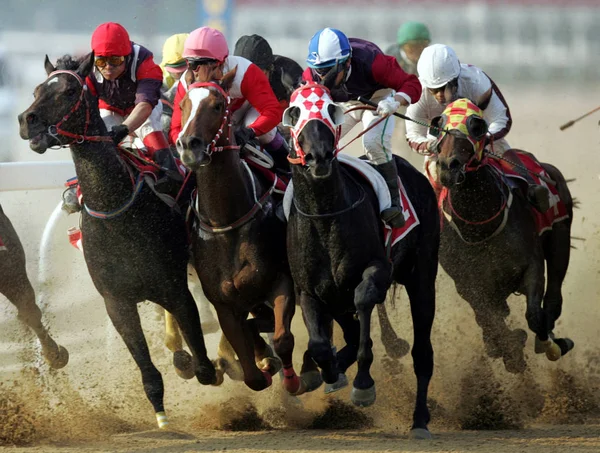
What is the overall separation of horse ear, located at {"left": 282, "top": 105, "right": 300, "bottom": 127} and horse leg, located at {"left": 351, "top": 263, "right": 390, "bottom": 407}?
838 mm

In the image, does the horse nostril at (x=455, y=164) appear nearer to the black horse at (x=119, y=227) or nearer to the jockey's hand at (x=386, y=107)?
the jockey's hand at (x=386, y=107)

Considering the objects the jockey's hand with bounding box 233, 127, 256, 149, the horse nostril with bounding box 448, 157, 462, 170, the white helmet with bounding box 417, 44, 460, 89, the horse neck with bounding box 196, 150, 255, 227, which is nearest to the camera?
the horse neck with bounding box 196, 150, 255, 227

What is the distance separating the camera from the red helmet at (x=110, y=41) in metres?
6.64

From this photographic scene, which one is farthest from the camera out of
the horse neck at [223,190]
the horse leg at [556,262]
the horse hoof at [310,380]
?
the horse leg at [556,262]

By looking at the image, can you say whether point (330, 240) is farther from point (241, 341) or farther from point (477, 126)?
point (477, 126)

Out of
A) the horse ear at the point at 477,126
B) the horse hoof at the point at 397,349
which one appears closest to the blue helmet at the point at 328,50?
the horse ear at the point at 477,126

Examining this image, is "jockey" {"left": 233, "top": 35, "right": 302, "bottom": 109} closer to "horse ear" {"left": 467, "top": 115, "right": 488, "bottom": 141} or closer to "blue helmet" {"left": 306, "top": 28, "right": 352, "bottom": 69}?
"blue helmet" {"left": 306, "top": 28, "right": 352, "bottom": 69}

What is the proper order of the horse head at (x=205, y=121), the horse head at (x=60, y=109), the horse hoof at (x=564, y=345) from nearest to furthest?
the horse head at (x=205, y=121) < the horse head at (x=60, y=109) < the horse hoof at (x=564, y=345)

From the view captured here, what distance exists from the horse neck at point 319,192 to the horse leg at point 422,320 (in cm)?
108

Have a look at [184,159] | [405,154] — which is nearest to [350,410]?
[184,159]

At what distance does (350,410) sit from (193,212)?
63.3 inches

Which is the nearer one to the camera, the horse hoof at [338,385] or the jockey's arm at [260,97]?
the horse hoof at [338,385]

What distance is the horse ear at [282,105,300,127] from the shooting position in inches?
230

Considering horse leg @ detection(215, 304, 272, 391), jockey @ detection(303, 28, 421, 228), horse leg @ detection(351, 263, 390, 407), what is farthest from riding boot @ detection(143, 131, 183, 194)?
horse leg @ detection(351, 263, 390, 407)
